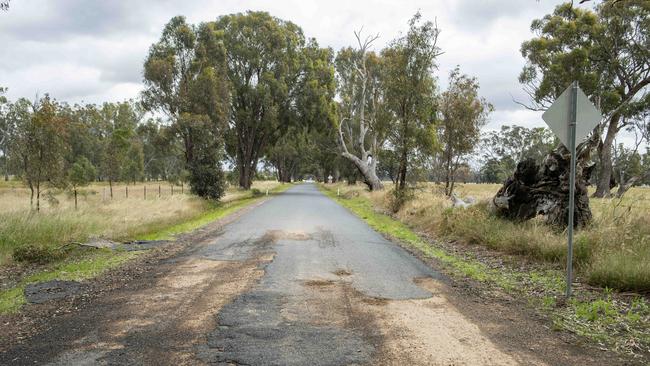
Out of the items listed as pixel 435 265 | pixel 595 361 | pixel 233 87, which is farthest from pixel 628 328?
pixel 233 87

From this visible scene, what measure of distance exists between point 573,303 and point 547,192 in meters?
5.78

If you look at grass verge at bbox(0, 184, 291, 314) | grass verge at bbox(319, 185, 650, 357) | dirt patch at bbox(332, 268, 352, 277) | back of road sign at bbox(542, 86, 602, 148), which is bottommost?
grass verge at bbox(0, 184, 291, 314)

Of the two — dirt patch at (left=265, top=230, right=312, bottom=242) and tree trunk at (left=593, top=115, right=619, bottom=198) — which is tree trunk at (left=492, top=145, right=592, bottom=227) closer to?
dirt patch at (left=265, top=230, right=312, bottom=242)

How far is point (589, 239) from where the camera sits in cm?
890

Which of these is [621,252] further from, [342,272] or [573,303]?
[342,272]

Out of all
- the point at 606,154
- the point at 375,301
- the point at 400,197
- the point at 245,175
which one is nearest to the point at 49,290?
the point at 375,301

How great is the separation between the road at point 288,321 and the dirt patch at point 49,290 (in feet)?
1.10

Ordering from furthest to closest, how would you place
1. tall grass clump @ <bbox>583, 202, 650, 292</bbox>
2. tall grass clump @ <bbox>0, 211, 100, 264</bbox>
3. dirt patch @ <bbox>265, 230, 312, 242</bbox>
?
dirt patch @ <bbox>265, 230, 312, 242</bbox>
tall grass clump @ <bbox>0, 211, 100, 264</bbox>
tall grass clump @ <bbox>583, 202, 650, 292</bbox>

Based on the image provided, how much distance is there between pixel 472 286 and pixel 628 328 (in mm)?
2471

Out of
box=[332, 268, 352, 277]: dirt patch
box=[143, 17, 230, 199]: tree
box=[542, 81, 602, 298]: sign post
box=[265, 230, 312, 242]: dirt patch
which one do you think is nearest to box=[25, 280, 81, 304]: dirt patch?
box=[332, 268, 352, 277]: dirt patch

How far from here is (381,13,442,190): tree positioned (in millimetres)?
21266

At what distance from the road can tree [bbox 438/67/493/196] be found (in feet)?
62.8

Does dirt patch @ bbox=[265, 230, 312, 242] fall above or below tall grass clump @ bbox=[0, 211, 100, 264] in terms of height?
below

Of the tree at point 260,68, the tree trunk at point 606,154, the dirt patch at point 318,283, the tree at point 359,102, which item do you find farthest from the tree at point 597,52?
the dirt patch at point 318,283
